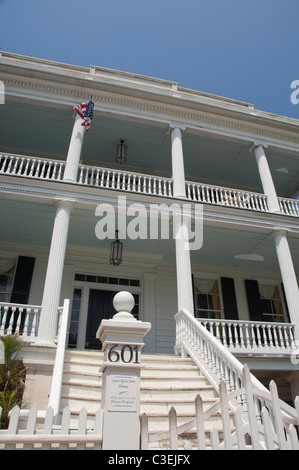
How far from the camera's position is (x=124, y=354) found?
8.46ft

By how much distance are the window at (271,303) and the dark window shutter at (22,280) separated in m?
7.56

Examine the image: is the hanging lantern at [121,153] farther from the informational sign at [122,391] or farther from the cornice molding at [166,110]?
the informational sign at [122,391]

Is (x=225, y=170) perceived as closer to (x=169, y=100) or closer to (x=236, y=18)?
(x=169, y=100)

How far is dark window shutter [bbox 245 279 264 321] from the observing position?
10.3m

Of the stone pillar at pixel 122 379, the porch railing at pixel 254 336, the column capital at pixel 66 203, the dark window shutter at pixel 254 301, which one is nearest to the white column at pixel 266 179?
the dark window shutter at pixel 254 301

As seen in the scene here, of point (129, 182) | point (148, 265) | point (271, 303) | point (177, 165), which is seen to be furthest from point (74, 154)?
→ point (271, 303)

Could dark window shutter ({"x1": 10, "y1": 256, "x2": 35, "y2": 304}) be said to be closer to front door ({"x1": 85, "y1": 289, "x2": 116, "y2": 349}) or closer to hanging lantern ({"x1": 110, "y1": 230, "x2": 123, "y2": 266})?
front door ({"x1": 85, "y1": 289, "x2": 116, "y2": 349})

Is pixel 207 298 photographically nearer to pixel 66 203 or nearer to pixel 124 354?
pixel 66 203

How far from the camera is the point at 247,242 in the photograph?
9.63 m

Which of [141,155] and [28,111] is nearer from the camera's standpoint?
[28,111]

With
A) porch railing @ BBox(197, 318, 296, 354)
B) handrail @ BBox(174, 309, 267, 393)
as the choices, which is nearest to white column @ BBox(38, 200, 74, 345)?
handrail @ BBox(174, 309, 267, 393)

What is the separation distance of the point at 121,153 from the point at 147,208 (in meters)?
2.61

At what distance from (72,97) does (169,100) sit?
107 inches
